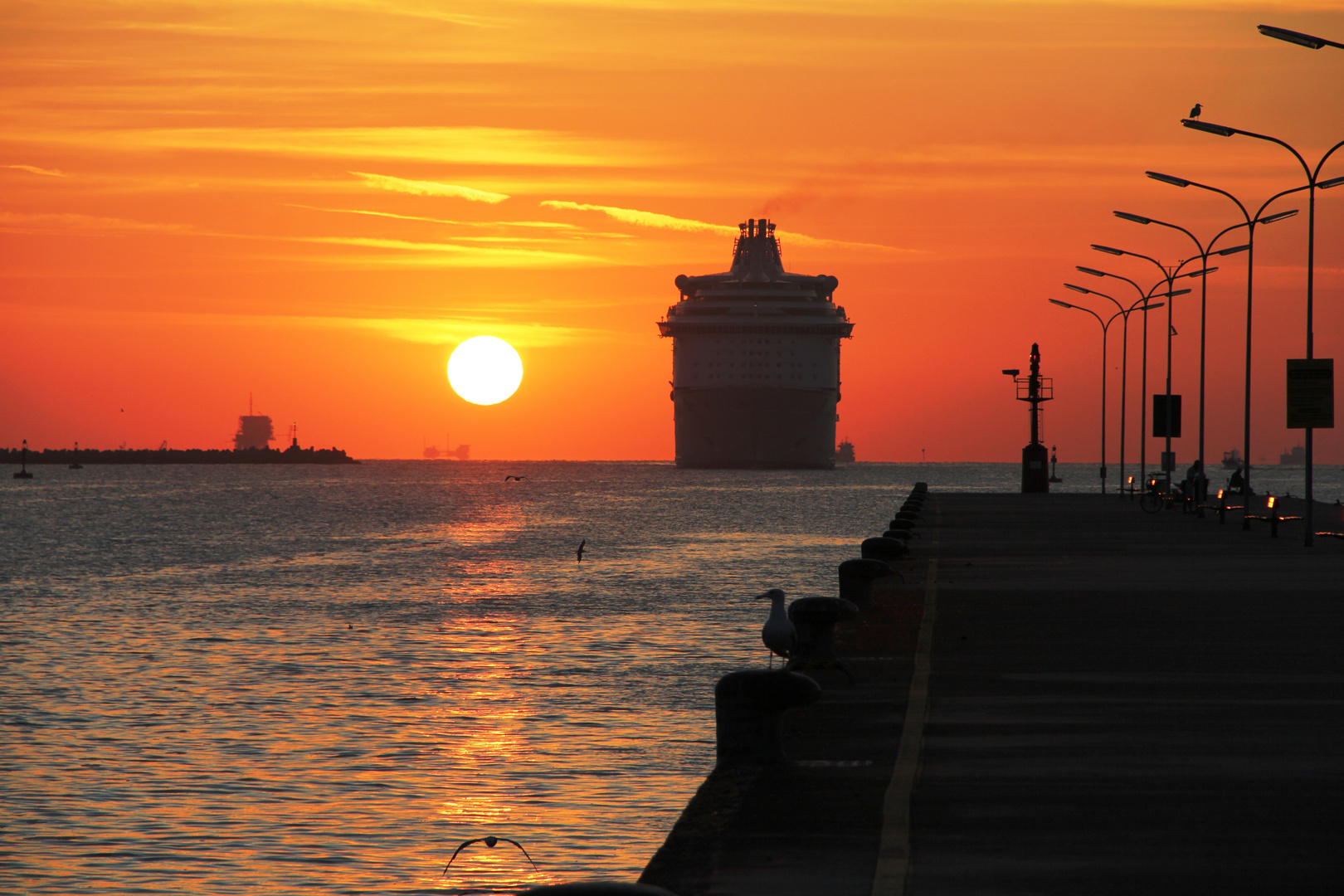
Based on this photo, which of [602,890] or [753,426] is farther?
[753,426]

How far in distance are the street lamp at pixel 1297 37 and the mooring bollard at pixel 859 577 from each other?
13595 millimetres

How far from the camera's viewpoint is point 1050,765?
999 cm

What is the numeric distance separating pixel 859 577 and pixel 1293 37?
47.9 feet

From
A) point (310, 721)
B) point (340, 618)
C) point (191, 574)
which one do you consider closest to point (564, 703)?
point (310, 721)

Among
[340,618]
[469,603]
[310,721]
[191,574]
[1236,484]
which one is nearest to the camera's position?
[310,721]

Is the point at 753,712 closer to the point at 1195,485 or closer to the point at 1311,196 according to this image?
the point at 1311,196

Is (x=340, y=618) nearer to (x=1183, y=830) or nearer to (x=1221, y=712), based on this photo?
(x=1221, y=712)

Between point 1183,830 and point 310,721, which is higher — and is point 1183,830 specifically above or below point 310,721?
above

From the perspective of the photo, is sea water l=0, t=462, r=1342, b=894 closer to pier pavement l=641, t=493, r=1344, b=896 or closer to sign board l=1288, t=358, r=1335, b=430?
pier pavement l=641, t=493, r=1344, b=896

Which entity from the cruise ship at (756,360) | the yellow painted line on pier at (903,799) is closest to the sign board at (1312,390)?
the yellow painted line on pier at (903,799)

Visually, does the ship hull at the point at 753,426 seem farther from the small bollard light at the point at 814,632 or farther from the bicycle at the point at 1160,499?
the small bollard light at the point at 814,632

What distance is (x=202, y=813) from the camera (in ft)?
43.1

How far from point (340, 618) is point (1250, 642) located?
779 inches

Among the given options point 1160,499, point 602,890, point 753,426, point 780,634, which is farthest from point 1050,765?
point 753,426
